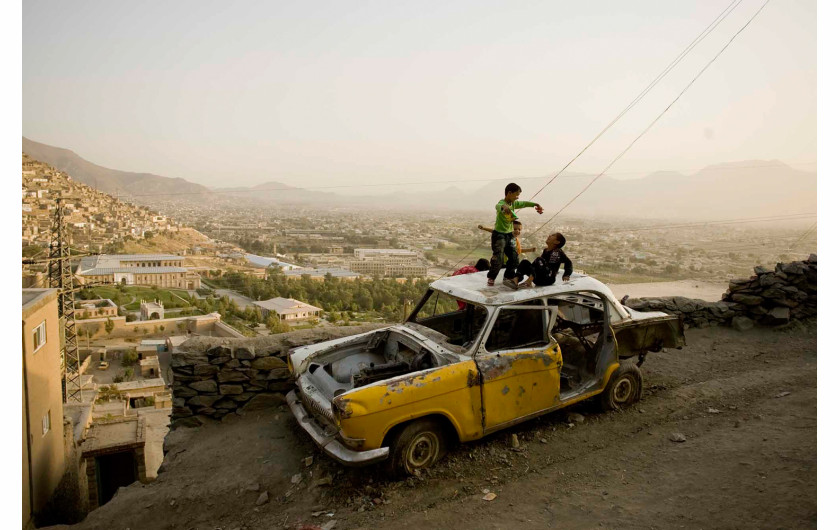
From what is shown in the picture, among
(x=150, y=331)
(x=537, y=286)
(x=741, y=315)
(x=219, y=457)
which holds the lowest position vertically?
(x=150, y=331)

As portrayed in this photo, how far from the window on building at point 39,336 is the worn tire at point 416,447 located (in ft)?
23.6

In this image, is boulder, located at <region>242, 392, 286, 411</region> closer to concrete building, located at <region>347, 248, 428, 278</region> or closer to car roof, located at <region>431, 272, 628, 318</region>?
car roof, located at <region>431, 272, 628, 318</region>

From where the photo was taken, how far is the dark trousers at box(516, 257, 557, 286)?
5652 millimetres

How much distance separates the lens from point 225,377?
6395 millimetres

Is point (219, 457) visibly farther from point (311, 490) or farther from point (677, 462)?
point (677, 462)

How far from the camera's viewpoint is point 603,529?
3867mm

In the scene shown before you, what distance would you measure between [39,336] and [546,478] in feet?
28.8

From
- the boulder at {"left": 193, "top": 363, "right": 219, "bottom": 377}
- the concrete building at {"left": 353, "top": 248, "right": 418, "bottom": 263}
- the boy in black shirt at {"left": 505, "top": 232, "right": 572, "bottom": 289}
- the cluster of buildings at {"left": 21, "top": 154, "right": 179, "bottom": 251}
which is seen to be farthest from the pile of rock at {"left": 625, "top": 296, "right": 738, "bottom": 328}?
the cluster of buildings at {"left": 21, "top": 154, "right": 179, "bottom": 251}

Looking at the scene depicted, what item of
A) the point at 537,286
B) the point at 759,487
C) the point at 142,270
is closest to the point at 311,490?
the point at 537,286

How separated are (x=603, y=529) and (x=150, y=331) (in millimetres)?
31462

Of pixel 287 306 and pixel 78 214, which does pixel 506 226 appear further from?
pixel 78 214

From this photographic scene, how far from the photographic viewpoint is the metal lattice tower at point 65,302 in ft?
72.3

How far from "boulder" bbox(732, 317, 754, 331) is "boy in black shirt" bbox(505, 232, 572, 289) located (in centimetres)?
590

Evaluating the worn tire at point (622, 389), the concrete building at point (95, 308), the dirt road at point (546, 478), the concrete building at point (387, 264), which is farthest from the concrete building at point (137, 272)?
the worn tire at point (622, 389)
